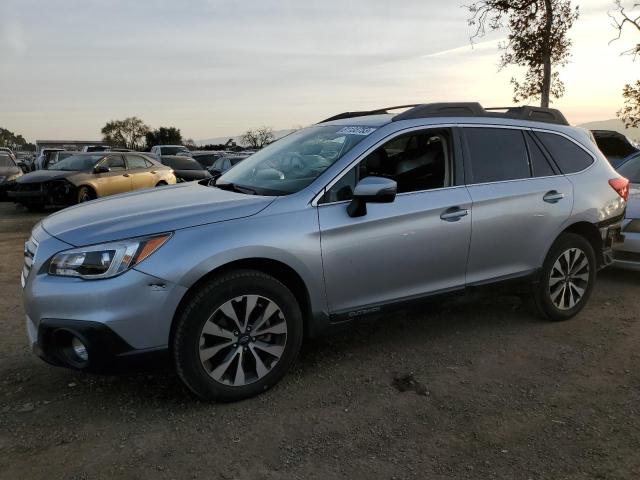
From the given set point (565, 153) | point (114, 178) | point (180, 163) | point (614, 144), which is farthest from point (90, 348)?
point (180, 163)

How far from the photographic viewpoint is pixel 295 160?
153 inches

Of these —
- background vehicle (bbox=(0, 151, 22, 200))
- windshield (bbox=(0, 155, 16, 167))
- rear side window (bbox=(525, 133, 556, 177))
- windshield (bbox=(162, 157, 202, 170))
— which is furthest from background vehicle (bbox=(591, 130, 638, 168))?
windshield (bbox=(0, 155, 16, 167))

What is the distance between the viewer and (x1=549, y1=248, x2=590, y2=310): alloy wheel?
4418mm

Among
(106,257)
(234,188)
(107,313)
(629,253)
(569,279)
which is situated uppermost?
(234,188)

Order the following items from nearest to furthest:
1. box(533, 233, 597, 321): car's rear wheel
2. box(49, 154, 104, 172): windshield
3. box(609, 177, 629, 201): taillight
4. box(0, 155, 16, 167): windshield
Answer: box(533, 233, 597, 321): car's rear wheel < box(609, 177, 629, 201): taillight < box(49, 154, 104, 172): windshield < box(0, 155, 16, 167): windshield

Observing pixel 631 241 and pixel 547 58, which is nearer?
pixel 631 241

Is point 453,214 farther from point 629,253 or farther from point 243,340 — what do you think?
point 629,253

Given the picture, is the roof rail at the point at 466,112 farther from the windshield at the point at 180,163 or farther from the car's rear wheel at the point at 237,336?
the windshield at the point at 180,163

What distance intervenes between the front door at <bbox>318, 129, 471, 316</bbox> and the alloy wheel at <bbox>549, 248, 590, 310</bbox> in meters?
1.08

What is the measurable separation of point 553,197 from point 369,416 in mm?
2418

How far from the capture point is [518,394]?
3.31 m

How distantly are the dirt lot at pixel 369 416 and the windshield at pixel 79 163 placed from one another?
9421 millimetres

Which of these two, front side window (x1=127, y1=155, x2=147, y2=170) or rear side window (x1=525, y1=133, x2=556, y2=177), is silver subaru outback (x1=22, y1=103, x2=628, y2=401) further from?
front side window (x1=127, y1=155, x2=147, y2=170)

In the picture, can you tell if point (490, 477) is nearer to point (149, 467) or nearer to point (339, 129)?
point (149, 467)
